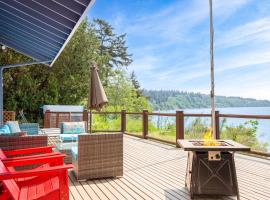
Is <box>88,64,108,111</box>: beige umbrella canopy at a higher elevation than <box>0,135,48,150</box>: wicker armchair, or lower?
higher

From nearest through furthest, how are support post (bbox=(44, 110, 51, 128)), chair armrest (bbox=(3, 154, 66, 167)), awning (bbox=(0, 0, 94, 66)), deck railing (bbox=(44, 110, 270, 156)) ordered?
chair armrest (bbox=(3, 154, 66, 167)), awning (bbox=(0, 0, 94, 66)), deck railing (bbox=(44, 110, 270, 156)), support post (bbox=(44, 110, 51, 128))

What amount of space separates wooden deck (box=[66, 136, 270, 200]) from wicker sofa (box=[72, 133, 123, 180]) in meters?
0.13

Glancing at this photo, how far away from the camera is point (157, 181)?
4.35 m

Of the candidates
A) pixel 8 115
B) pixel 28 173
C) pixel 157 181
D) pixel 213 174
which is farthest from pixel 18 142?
pixel 8 115

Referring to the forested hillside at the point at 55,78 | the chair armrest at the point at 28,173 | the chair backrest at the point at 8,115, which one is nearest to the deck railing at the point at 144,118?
the chair backrest at the point at 8,115

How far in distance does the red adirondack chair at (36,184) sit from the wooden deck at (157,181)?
30.8 inches

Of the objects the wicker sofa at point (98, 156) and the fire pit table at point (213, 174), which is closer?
the fire pit table at point (213, 174)

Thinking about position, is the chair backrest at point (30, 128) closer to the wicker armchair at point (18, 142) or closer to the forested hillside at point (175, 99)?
the wicker armchair at point (18, 142)

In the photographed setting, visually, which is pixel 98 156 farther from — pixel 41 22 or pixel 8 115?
pixel 8 115

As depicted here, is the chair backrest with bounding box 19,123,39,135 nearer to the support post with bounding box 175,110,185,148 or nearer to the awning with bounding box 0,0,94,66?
the awning with bounding box 0,0,94,66

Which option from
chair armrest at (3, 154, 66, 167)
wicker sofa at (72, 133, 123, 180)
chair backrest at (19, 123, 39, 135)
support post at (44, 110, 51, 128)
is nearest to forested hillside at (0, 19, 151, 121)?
support post at (44, 110, 51, 128)

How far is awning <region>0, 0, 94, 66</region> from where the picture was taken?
4.84 meters

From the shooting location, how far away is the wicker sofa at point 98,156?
4301mm

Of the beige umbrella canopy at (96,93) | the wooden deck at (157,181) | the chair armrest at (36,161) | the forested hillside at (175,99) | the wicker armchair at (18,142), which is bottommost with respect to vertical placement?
the wooden deck at (157,181)
